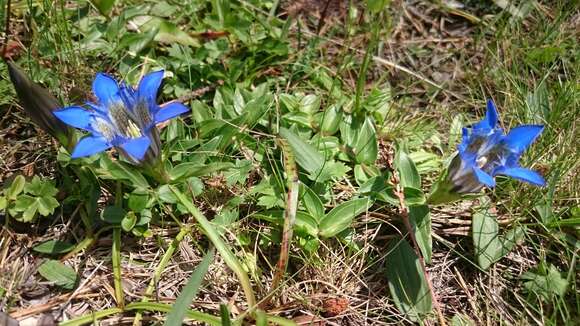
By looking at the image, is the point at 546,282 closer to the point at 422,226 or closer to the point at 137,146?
the point at 422,226

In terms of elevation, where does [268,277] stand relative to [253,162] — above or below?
below

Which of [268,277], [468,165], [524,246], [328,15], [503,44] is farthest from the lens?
[328,15]

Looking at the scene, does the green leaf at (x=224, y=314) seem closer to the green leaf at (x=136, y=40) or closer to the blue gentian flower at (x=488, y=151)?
the blue gentian flower at (x=488, y=151)

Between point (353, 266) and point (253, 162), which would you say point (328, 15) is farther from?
point (353, 266)

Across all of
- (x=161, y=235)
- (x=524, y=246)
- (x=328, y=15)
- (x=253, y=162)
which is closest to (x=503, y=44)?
(x=328, y=15)

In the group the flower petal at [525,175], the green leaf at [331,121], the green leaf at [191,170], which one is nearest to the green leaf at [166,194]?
the green leaf at [191,170]

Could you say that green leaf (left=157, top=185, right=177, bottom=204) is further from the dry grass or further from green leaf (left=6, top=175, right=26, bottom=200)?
green leaf (left=6, top=175, right=26, bottom=200)
